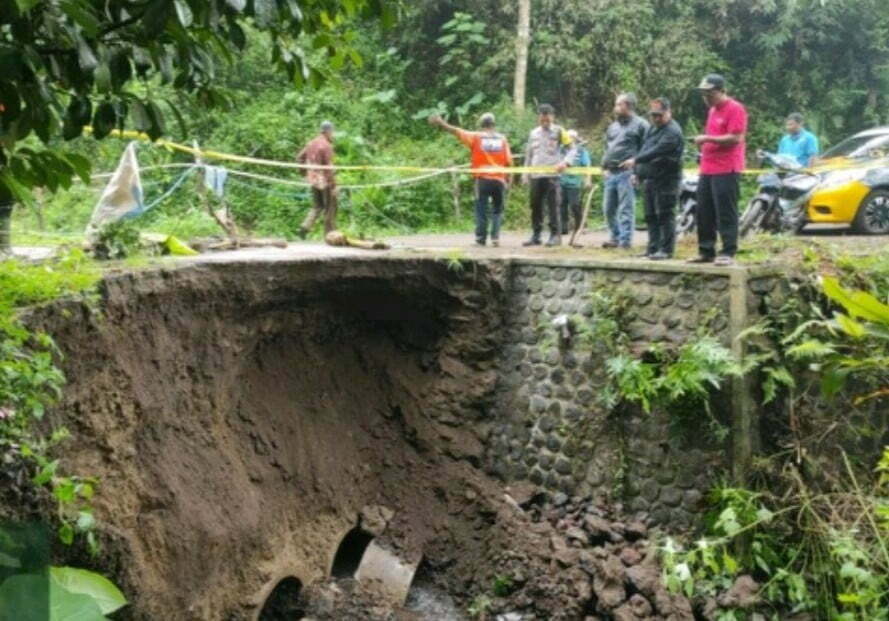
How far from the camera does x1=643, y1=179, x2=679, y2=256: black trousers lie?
9781 mm

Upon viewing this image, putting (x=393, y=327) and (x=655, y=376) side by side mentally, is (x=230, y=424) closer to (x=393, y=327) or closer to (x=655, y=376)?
(x=393, y=327)

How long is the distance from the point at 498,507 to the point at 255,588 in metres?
2.55

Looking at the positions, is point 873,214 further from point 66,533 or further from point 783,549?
point 66,533

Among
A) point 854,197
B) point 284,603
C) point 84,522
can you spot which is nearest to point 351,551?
point 284,603

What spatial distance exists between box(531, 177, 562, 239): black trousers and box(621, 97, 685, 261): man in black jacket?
195cm

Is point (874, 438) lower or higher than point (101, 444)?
lower

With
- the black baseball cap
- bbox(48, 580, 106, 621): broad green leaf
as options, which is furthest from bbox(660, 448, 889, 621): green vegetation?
bbox(48, 580, 106, 621): broad green leaf

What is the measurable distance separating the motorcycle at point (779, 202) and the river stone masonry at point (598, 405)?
3.03 m

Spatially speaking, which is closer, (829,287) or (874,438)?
(829,287)

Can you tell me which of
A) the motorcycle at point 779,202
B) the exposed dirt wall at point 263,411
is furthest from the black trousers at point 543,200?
the motorcycle at point 779,202

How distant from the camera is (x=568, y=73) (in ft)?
63.2

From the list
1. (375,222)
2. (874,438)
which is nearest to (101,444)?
(874,438)

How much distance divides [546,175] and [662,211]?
2.26 m

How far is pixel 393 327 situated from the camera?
35.7 ft
